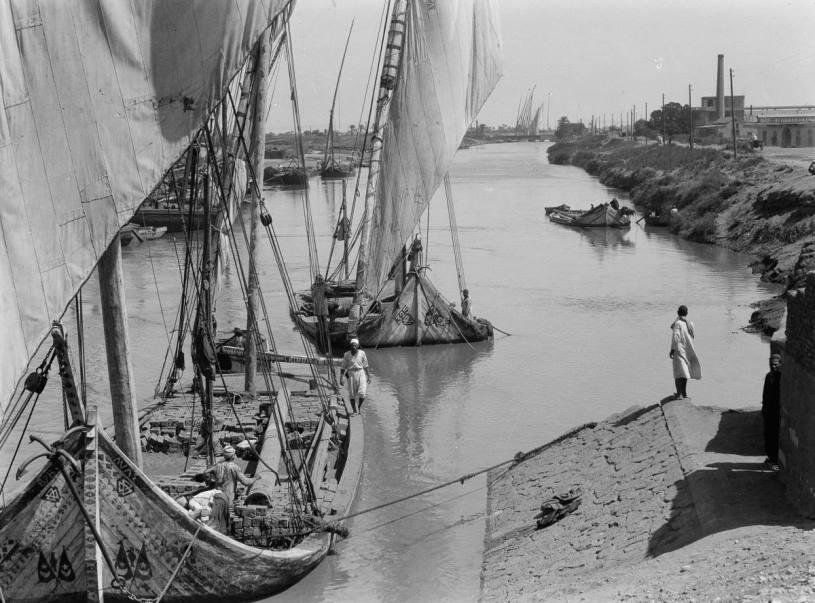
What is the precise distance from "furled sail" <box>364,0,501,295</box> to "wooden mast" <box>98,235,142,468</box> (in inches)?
530

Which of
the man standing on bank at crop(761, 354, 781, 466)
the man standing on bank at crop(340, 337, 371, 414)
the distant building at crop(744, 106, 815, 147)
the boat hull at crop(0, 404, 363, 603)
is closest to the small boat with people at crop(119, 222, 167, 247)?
the man standing on bank at crop(340, 337, 371, 414)

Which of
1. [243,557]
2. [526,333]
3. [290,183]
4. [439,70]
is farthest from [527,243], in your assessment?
[290,183]

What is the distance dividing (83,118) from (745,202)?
39.1 meters

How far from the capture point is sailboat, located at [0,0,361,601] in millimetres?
7738

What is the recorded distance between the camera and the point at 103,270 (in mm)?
9602

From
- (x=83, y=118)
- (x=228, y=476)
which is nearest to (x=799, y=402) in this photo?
(x=228, y=476)

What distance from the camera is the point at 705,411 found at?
12.6 meters

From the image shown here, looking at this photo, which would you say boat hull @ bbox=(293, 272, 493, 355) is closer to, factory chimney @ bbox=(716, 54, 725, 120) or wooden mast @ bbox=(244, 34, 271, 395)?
wooden mast @ bbox=(244, 34, 271, 395)

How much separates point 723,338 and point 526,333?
4553 mm

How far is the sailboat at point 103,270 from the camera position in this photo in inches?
305

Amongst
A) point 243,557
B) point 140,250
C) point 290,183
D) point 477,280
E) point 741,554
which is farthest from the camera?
point 290,183

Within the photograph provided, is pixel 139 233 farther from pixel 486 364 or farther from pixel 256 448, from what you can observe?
pixel 256 448

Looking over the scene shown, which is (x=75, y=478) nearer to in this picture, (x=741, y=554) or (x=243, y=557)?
(x=243, y=557)

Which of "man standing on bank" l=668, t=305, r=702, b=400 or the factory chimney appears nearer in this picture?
"man standing on bank" l=668, t=305, r=702, b=400
